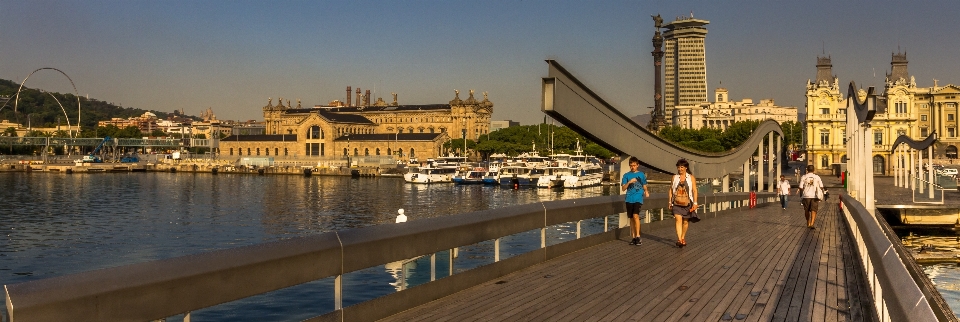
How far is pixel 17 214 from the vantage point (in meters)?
63.2

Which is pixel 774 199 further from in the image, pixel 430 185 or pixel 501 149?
pixel 501 149

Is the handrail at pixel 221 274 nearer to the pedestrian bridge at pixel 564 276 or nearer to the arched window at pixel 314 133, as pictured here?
the pedestrian bridge at pixel 564 276

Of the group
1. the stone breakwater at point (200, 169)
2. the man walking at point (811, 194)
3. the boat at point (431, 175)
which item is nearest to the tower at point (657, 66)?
the boat at point (431, 175)

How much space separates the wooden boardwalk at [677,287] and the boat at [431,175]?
98.9 meters

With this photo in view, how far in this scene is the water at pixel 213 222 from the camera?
2314cm

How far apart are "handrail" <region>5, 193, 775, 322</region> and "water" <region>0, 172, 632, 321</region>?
1.63 ft

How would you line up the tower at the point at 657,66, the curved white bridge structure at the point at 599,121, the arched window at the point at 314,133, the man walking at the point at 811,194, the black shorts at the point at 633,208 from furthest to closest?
1. the arched window at the point at 314,133
2. the tower at the point at 657,66
3. the man walking at the point at 811,194
4. the black shorts at the point at 633,208
5. the curved white bridge structure at the point at 599,121

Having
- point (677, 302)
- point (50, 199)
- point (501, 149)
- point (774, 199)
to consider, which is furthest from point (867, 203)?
point (501, 149)

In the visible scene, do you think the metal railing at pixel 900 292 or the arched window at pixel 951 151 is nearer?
the metal railing at pixel 900 292

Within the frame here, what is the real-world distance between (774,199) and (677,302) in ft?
130

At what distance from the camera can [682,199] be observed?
1587 centimetres

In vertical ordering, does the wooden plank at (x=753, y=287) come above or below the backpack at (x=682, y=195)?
below

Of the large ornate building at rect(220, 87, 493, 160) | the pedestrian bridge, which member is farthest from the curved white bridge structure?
the large ornate building at rect(220, 87, 493, 160)

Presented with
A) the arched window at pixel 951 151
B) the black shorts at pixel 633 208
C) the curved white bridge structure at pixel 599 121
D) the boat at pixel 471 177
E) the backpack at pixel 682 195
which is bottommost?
the boat at pixel 471 177
